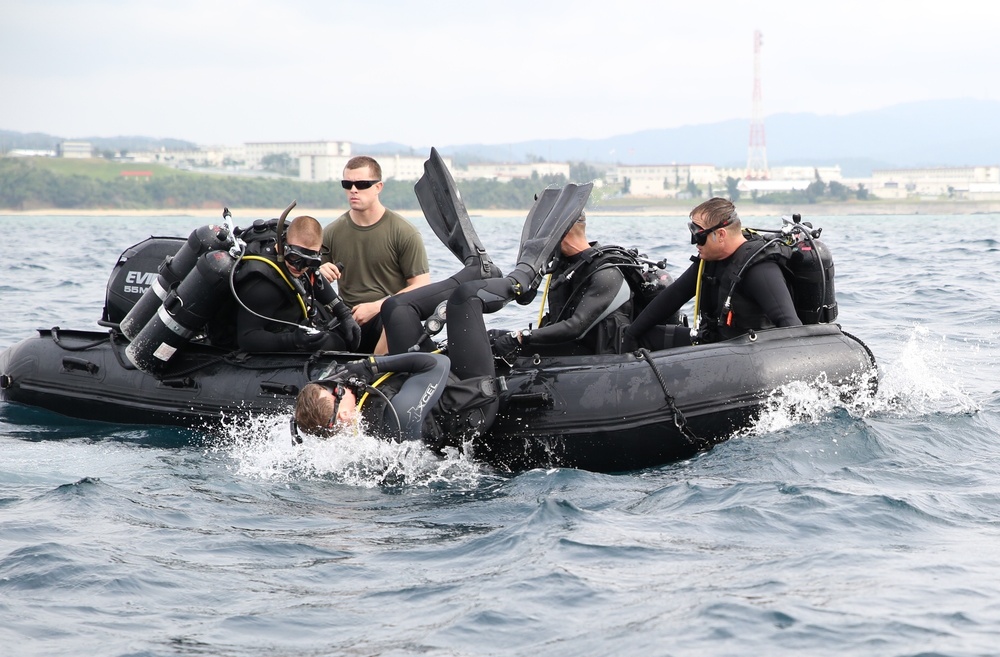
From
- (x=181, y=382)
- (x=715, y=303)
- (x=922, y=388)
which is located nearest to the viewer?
(x=715, y=303)

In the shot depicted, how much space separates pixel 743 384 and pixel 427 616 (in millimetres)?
3104

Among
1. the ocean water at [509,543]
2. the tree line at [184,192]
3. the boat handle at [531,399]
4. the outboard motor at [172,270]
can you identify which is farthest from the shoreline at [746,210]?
the boat handle at [531,399]

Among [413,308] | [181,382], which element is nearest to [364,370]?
[413,308]

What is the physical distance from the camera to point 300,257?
7.55 metres

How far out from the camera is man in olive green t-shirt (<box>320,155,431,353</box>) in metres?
8.48

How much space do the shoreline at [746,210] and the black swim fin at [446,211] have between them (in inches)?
3478

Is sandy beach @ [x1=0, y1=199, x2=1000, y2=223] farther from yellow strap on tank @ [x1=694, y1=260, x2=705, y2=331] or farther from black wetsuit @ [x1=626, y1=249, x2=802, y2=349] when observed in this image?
yellow strap on tank @ [x1=694, y1=260, x2=705, y2=331]

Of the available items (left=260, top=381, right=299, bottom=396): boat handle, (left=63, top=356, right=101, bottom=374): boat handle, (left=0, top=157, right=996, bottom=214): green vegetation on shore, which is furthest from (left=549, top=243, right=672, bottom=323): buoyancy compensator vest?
(left=0, top=157, right=996, bottom=214): green vegetation on shore

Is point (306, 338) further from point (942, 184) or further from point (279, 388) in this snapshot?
point (942, 184)

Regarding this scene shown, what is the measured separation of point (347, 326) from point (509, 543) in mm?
2876

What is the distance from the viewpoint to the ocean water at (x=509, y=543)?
15.2 ft

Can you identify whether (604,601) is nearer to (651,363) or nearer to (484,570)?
(484,570)

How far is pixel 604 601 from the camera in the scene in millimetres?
4918

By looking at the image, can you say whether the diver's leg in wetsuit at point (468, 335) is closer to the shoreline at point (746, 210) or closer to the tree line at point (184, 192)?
the tree line at point (184, 192)
